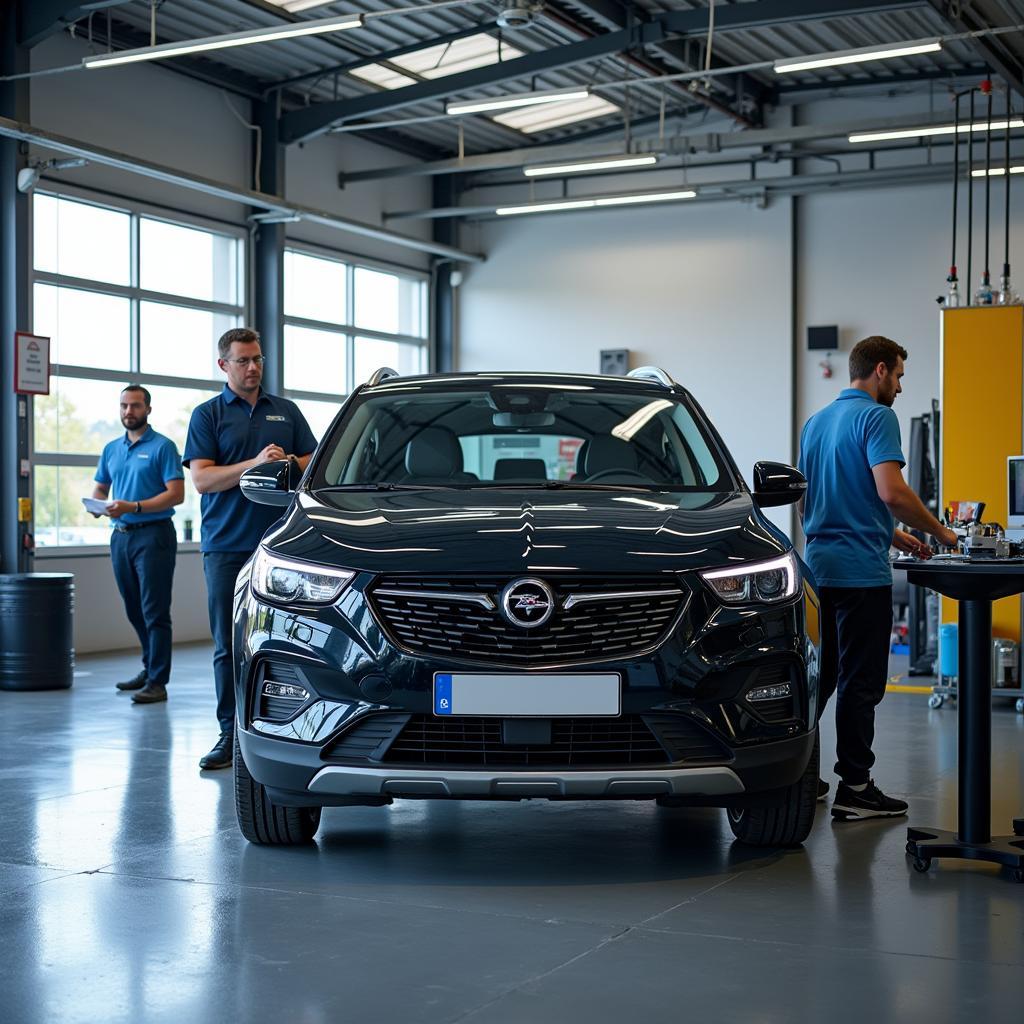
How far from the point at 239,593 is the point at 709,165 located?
13.1 m

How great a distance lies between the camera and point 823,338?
1562 cm

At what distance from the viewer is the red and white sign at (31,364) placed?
10352mm

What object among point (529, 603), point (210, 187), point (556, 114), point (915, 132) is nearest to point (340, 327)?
point (210, 187)

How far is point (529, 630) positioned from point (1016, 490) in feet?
17.9

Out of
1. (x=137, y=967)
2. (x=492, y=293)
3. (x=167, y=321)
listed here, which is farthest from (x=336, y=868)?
(x=492, y=293)

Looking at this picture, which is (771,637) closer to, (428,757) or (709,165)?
(428,757)

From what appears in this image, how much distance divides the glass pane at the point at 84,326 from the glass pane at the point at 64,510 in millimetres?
926

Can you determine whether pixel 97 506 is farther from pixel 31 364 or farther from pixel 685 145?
pixel 685 145

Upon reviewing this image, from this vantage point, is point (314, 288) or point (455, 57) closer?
point (455, 57)

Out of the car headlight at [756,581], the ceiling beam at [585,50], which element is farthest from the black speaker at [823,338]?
the car headlight at [756,581]

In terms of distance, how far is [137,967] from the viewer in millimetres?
3264

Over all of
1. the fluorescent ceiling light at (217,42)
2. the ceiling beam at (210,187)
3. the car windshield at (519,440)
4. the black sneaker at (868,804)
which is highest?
the fluorescent ceiling light at (217,42)

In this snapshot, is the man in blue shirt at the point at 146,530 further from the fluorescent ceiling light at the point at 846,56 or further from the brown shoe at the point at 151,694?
the fluorescent ceiling light at the point at 846,56

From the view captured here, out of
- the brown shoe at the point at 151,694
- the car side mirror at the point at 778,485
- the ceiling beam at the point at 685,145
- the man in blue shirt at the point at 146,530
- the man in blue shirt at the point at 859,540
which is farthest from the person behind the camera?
the ceiling beam at the point at 685,145
